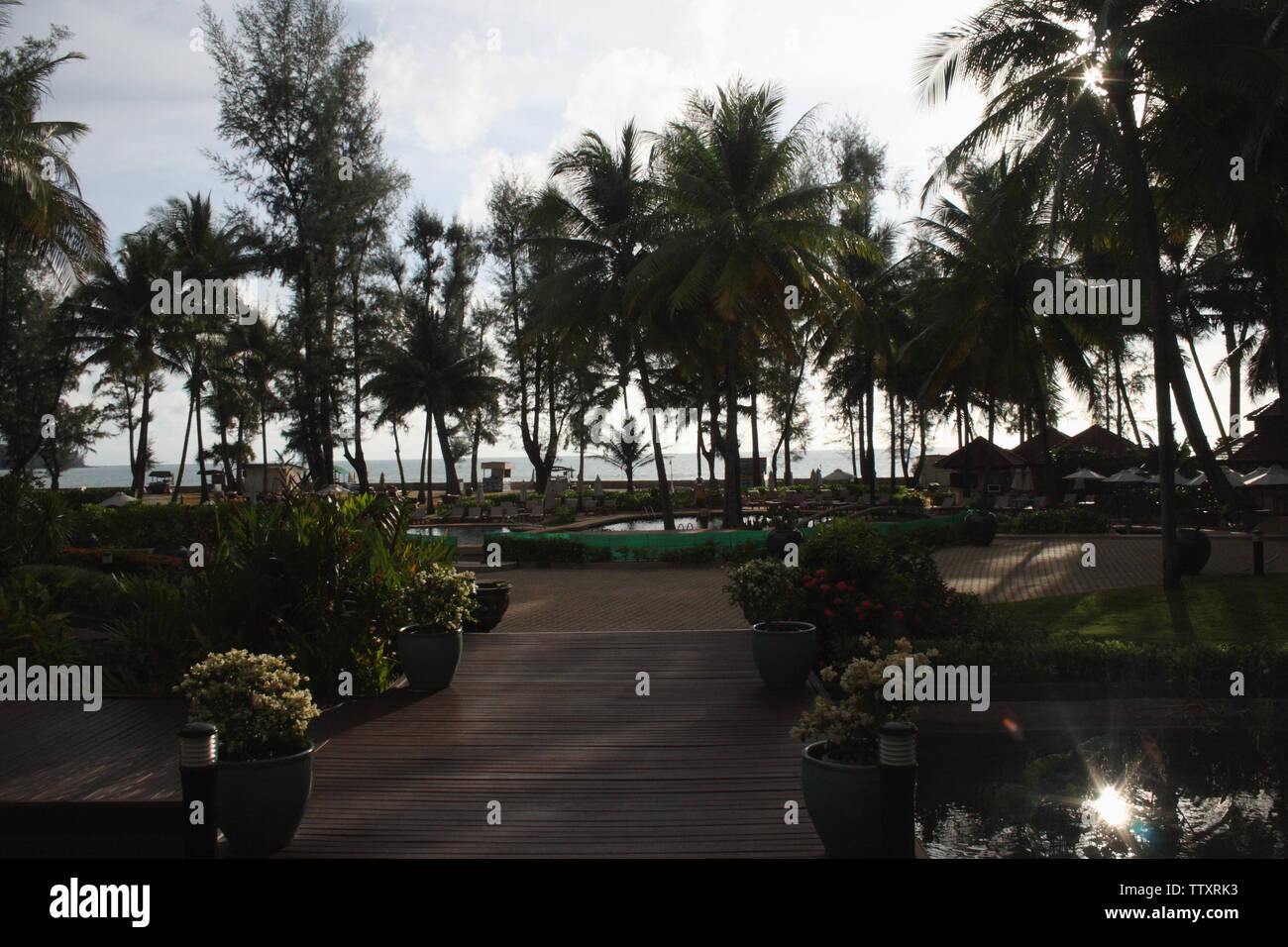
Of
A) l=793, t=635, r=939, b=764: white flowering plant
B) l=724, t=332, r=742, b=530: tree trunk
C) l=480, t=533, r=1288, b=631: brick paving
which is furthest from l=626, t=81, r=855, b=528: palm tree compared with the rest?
l=793, t=635, r=939, b=764: white flowering plant

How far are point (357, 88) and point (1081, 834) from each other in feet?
102

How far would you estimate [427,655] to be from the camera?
8.44 metres

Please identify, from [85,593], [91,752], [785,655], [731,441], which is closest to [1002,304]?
[731,441]

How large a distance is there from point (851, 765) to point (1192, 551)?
13126mm

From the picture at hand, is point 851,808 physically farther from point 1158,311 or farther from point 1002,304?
point 1002,304

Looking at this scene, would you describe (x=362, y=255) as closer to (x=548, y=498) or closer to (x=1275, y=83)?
(x=548, y=498)

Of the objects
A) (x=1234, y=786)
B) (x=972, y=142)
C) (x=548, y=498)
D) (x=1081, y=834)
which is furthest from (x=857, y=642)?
(x=548, y=498)

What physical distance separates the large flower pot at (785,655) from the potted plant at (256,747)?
4.38 metres

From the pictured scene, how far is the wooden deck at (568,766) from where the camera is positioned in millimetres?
5066

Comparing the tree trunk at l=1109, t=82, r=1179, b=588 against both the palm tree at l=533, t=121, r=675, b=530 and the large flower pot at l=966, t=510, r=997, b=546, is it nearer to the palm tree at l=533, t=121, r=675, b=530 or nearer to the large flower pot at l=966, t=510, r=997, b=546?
the large flower pot at l=966, t=510, r=997, b=546

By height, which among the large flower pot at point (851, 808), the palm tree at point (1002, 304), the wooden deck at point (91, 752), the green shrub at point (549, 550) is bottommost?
the wooden deck at point (91, 752)

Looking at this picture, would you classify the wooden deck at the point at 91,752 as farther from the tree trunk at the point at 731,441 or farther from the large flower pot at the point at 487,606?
the tree trunk at the point at 731,441

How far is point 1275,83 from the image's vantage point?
1308 cm

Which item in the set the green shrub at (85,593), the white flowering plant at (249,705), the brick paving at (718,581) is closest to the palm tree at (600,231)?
the brick paving at (718,581)
